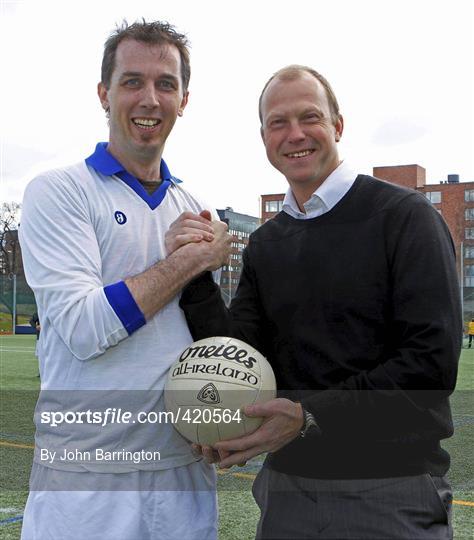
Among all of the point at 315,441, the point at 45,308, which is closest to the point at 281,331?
the point at 315,441

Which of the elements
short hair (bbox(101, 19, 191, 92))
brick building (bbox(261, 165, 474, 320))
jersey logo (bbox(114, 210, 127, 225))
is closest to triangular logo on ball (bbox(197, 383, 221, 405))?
jersey logo (bbox(114, 210, 127, 225))

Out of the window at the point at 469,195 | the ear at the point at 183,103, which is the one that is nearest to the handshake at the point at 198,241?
the ear at the point at 183,103

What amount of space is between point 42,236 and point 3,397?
10.0m

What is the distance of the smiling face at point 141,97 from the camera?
279 centimetres

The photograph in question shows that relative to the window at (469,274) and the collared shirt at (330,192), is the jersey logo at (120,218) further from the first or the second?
the window at (469,274)

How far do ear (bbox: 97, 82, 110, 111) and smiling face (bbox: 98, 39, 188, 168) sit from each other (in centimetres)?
6

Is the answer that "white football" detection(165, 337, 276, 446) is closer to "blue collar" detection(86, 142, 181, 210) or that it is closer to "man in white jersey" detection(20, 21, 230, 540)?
"man in white jersey" detection(20, 21, 230, 540)

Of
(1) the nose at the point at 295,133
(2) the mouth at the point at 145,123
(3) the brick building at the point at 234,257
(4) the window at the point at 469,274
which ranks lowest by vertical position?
(4) the window at the point at 469,274

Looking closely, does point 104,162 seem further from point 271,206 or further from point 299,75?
point 271,206

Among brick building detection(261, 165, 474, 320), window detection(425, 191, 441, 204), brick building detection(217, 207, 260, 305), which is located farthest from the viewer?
window detection(425, 191, 441, 204)

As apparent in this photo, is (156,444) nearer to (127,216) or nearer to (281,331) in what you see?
(281,331)

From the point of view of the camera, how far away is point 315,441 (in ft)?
8.39

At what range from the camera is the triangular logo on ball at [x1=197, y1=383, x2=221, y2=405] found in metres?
2.55

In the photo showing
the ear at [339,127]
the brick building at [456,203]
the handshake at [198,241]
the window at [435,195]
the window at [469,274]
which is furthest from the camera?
the window at [469,274]
